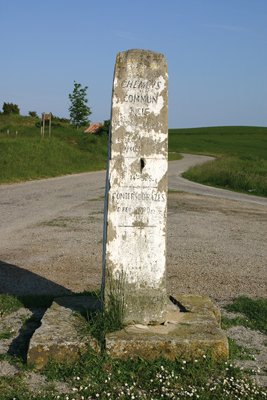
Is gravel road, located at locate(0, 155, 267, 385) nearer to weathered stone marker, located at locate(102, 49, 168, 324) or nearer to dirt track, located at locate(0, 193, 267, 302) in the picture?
dirt track, located at locate(0, 193, 267, 302)

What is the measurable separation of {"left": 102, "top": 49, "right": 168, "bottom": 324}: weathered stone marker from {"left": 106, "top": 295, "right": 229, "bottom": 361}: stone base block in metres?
0.26

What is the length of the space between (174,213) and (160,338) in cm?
773

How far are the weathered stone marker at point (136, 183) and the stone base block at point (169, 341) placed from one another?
263 millimetres

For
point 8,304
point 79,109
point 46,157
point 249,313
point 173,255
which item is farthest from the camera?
point 79,109

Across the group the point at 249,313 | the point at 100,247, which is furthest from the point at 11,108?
the point at 249,313

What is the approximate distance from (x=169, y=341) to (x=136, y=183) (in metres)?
1.41

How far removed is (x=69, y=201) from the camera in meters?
12.3

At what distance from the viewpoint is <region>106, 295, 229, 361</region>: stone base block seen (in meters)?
3.19

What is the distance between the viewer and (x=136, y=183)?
11.5ft

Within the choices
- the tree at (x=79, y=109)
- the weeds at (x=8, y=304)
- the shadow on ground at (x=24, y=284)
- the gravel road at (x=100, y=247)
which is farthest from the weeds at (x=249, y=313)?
the tree at (x=79, y=109)

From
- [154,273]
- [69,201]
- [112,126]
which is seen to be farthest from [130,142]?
[69,201]

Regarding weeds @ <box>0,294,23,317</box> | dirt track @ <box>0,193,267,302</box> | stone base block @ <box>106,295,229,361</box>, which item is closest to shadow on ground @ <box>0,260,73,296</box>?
dirt track @ <box>0,193,267,302</box>

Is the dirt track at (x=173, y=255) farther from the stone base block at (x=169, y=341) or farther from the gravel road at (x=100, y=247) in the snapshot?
the stone base block at (x=169, y=341)

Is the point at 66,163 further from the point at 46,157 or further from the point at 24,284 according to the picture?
the point at 24,284
